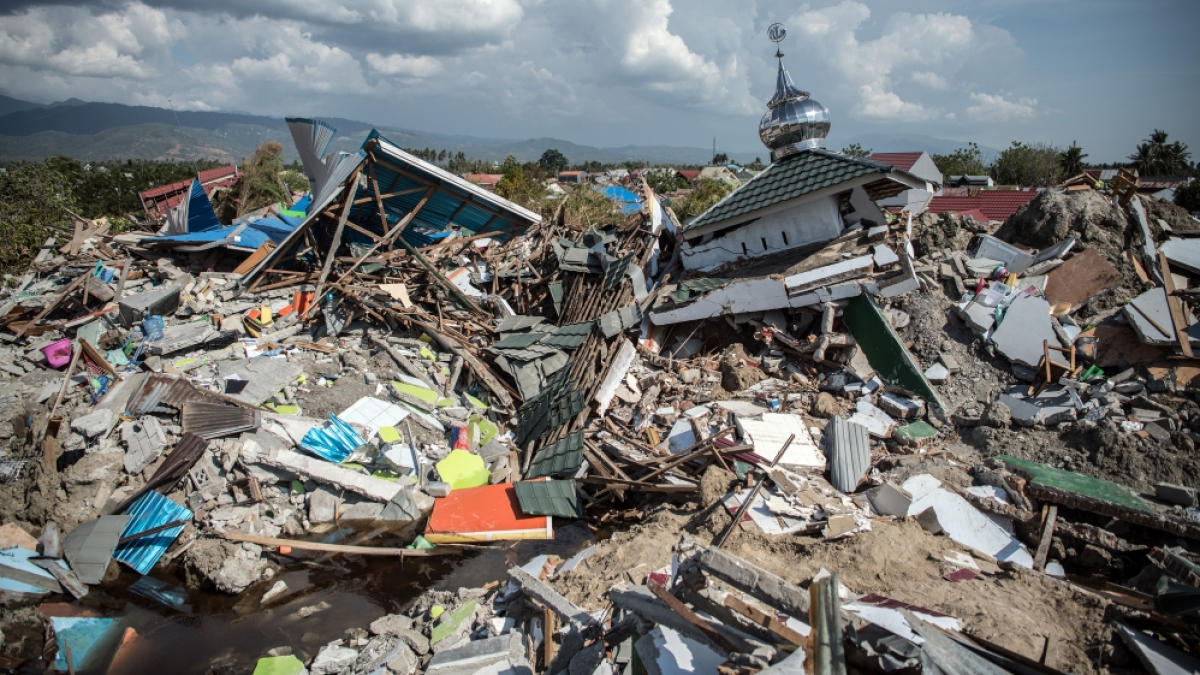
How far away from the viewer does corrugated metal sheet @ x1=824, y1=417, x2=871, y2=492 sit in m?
6.58

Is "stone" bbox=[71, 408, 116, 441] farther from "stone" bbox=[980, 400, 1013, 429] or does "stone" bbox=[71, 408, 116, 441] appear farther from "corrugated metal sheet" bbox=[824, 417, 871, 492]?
"stone" bbox=[980, 400, 1013, 429]

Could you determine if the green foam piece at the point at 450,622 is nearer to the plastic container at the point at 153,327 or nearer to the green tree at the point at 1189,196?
the plastic container at the point at 153,327

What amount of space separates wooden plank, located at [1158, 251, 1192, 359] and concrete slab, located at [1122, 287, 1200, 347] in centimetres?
4

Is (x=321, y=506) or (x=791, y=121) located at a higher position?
(x=791, y=121)

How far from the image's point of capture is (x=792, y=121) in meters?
12.1

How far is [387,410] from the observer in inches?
346

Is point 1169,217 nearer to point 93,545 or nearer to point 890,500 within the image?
point 890,500

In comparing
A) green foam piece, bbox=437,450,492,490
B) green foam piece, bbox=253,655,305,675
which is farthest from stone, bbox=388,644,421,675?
green foam piece, bbox=437,450,492,490

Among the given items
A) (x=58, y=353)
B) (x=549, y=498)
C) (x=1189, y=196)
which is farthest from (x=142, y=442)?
(x=1189, y=196)

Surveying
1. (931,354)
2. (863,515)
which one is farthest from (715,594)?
(931,354)

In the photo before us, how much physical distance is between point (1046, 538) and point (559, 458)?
5.58 meters

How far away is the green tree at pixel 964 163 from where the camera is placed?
150 ft

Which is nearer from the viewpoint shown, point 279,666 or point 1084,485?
point 279,666

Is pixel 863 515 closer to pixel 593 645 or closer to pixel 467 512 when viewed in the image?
pixel 593 645
